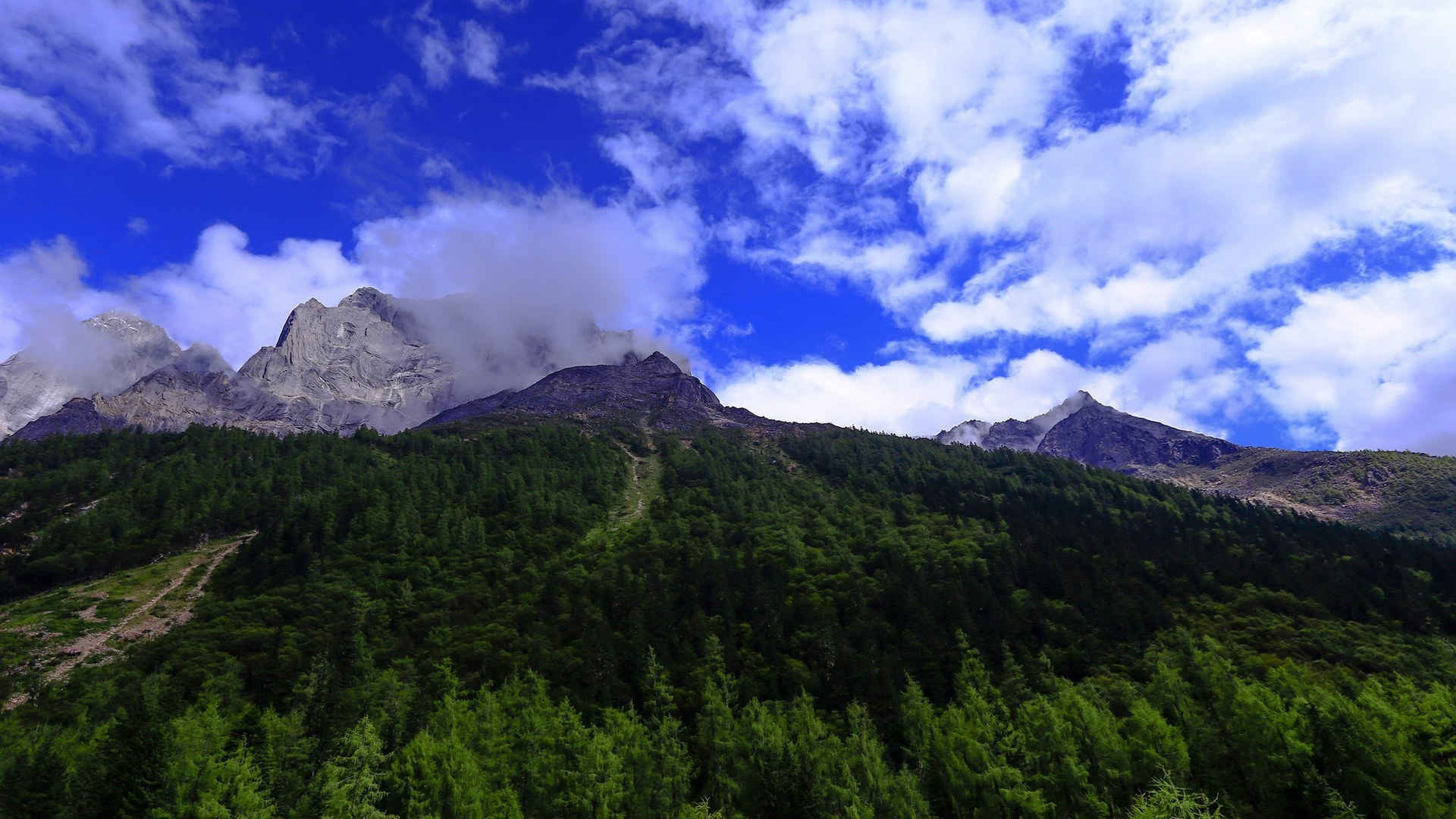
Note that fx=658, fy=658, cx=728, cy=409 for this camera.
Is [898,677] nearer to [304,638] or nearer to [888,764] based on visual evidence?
[888,764]

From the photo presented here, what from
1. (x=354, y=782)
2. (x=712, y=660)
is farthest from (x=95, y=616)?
(x=712, y=660)

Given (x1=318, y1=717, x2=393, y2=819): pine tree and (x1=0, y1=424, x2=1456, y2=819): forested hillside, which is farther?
(x1=0, y1=424, x2=1456, y2=819): forested hillside

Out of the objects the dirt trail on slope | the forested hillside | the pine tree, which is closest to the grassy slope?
the dirt trail on slope

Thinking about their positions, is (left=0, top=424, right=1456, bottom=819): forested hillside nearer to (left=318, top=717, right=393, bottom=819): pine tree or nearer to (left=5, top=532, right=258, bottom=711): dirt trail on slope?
(left=318, top=717, right=393, bottom=819): pine tree

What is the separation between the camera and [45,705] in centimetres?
9375

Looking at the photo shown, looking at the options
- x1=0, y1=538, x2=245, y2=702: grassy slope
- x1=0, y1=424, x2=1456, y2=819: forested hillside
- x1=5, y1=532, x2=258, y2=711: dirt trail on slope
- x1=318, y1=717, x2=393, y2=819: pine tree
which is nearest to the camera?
x1=318, y1=717, x2=393, y2=819: pine tree

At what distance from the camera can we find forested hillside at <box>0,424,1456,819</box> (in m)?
66.3

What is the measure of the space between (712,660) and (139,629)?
344 feet

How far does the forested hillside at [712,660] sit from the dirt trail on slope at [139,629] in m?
2.83

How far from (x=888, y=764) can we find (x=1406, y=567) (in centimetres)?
13704

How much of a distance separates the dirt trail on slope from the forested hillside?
2.83 meters

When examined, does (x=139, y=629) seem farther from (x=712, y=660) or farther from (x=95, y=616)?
(x=712, y=660)

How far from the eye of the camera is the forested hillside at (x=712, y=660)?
6631 cm

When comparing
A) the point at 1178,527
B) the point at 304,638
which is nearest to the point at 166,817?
the point at 304,638
